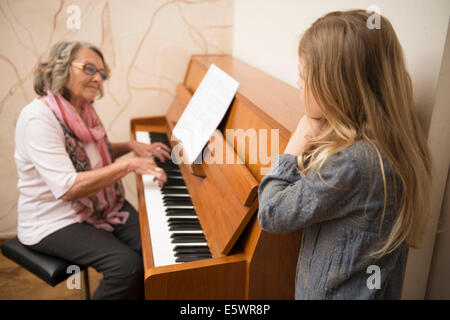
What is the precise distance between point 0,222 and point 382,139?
2.66 metres

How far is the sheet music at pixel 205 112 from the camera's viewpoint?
1438 mm

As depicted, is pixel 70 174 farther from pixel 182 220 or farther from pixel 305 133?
pixel 305 133

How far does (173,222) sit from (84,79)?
788 mm

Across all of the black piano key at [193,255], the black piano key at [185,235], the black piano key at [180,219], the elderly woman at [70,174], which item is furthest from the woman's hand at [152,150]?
the black piano key at [193,255]

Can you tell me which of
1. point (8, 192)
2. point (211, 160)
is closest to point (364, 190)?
point (211, 160)

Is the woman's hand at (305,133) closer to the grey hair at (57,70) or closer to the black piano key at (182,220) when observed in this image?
the black piano key at (182,220)

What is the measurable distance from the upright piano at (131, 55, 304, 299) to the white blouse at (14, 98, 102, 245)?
36cm

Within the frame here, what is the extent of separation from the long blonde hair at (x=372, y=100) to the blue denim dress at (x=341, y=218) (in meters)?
0.03

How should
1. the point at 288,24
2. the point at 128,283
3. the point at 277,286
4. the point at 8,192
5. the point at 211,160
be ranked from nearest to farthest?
the point at 277,286 < the point at 211,160 < the point at 128,283 < the point at 288,24 < the point at 8,192

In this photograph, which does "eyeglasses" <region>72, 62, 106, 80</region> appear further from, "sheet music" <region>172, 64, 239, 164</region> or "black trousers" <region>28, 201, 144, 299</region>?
"black trousers" <region>28, 201, 144, 299</region>

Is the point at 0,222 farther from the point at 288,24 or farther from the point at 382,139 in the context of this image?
the point at 382,139

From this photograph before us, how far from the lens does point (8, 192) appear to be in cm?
249

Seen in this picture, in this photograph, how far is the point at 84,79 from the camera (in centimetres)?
165

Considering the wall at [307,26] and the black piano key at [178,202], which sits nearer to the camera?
the wall at [307,26]
